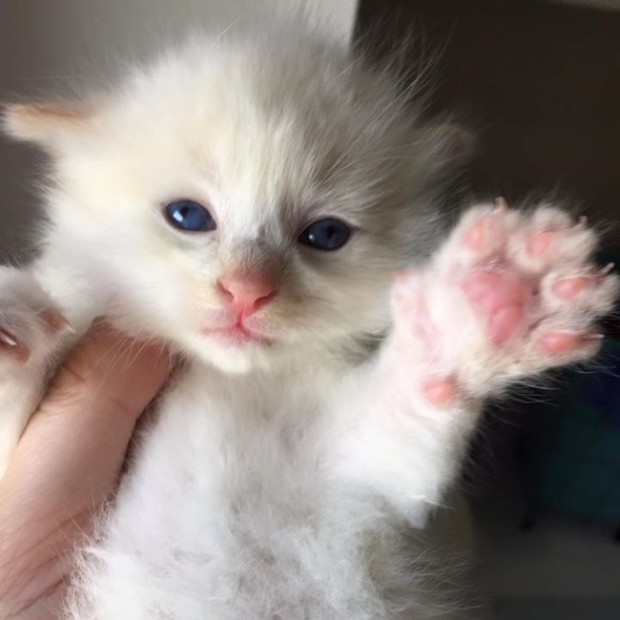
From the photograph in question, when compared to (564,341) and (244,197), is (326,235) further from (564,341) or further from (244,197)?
(564,341)

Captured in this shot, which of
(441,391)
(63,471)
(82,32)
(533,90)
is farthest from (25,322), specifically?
(533,90)

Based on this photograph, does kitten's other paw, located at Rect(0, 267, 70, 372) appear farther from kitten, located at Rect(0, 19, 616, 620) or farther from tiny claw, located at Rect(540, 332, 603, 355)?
tiny claw, located at Rect(540, 332, 603, 355)

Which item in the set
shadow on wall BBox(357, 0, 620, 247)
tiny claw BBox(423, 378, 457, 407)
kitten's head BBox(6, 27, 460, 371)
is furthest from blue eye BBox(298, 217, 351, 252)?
shadow on wall BBox(357, 0, 620, 247)

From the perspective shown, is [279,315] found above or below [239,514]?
above

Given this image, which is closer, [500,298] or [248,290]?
[500,298]

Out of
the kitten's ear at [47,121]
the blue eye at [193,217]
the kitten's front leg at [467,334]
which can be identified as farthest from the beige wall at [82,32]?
the kitten's front leg at [467,334]

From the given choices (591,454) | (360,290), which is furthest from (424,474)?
(591,454)

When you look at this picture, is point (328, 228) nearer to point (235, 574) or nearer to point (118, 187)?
point (118, 187)
